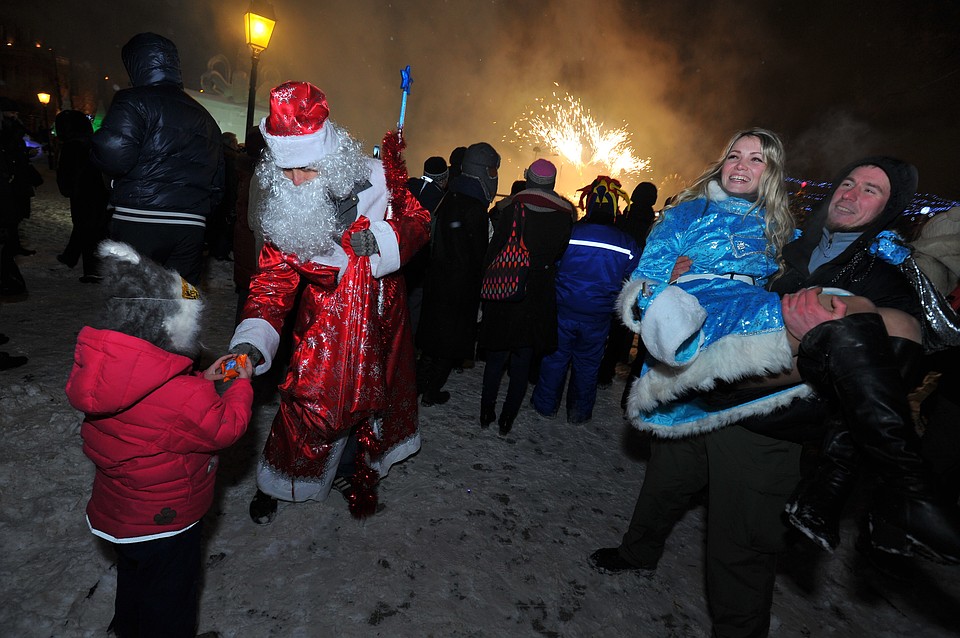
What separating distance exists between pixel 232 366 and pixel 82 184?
19.1 feet

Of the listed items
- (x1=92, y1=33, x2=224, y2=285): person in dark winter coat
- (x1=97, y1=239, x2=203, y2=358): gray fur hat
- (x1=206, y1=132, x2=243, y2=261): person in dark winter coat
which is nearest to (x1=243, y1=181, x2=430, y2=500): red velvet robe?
(x1=97, y1=239, x2=203, y2=358): gray fur hat

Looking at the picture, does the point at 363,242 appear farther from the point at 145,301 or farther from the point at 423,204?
the point at 423,204

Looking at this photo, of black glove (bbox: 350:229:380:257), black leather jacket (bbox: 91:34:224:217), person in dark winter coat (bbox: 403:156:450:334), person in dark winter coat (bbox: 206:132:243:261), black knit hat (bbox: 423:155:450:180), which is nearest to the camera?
black glove (bbox: 350:229:380:257)

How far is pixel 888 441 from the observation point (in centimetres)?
142

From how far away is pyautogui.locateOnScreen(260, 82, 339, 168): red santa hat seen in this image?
228 centimetres

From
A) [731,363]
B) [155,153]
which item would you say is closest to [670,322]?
[731,363]

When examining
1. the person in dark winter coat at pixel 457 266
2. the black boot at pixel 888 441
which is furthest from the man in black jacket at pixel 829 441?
the person in dark winter coat at pixel 457 266

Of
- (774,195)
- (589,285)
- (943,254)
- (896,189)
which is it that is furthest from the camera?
(589,285)

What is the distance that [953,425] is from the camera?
11.9 ft

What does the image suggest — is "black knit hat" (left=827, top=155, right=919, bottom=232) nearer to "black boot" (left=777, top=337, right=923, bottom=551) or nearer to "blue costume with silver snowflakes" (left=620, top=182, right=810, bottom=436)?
"blue costume with silver snowflakes" (left=620, top=182, right=810, bottom=436)

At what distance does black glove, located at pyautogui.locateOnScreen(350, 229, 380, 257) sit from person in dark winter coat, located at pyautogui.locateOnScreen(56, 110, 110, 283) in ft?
17.6

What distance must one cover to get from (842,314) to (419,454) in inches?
117

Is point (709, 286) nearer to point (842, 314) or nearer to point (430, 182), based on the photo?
point (842, 314)

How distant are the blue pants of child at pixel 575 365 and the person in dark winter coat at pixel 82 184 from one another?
5767 mm
